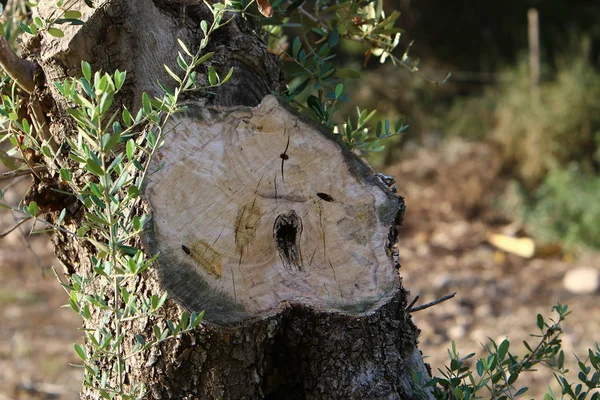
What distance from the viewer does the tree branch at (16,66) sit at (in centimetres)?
147

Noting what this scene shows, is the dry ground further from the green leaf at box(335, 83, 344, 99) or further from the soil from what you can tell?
the green leaf at box(335, 83, 344, 99)

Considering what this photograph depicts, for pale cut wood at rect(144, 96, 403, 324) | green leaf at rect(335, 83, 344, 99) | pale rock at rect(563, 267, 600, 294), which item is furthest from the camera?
pale rock at rect(563, 267, 600, 294)

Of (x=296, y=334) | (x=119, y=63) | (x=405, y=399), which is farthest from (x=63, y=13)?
(x=405, y=399)

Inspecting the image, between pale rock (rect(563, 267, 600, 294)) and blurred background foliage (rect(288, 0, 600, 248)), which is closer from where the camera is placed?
pale rock (rect(563, 267, 600, 294))

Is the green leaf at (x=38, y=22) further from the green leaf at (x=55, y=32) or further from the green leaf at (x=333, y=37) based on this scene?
the green leaf at (x=333, y=37)

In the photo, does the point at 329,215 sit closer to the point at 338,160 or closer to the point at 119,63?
the point at 338,160

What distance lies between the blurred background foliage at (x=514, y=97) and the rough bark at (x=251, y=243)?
4587 mm

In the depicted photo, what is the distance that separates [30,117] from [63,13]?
0.89ft

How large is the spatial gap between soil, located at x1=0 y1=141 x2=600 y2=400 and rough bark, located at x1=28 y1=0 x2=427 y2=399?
1.55 meters

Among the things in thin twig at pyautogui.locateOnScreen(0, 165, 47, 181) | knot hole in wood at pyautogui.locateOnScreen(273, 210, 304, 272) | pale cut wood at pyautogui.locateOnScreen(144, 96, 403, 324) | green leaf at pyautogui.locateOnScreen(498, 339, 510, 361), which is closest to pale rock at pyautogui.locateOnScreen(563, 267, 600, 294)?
green leaf at pyautogui.locateOnScreen(498, 339, 510, 361)

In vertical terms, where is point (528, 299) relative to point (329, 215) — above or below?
below

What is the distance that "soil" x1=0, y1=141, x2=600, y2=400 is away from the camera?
13.4ft

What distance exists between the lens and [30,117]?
1.60 meters

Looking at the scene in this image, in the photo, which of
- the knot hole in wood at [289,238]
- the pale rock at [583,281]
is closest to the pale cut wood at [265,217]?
the knot hole in wood at [289,238]
